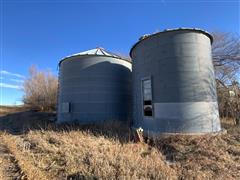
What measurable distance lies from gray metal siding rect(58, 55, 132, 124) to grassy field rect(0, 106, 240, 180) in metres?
4.31

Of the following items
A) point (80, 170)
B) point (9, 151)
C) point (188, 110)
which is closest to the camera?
point (80, 170)

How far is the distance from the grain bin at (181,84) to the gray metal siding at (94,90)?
150 inches

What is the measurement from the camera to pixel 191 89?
24.7 ft

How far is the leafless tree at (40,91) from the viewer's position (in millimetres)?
28212

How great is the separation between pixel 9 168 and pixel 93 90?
7.32 m

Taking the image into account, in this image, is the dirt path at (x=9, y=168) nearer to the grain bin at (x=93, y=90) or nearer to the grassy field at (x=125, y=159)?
the grassy field at (x=125, y=159)

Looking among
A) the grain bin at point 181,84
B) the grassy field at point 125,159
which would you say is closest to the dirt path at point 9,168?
the grassy field at point 125,159

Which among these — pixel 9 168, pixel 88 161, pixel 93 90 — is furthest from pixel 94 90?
pixel 9 168

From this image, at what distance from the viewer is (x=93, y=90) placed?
38.8 feet

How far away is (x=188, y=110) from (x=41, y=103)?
26.8m

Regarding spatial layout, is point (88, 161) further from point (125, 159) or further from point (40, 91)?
point (40, 91)

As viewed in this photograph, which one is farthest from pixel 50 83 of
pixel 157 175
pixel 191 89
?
pixel 157 175

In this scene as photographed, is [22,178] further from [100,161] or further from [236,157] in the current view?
[236,157]

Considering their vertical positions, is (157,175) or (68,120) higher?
(68,120)
